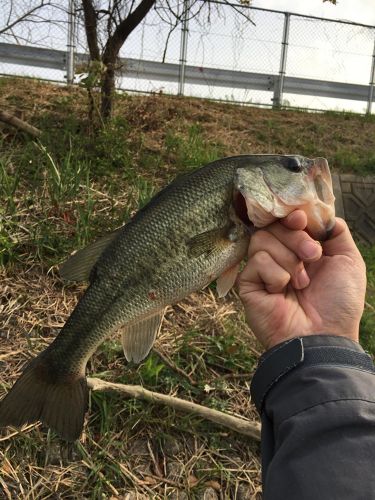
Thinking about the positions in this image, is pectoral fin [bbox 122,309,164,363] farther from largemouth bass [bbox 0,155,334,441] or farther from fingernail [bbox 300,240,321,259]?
fingernail [bbox 300,240,321,259]

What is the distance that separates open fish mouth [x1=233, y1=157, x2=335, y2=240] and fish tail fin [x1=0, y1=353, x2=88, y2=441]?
3.32ft

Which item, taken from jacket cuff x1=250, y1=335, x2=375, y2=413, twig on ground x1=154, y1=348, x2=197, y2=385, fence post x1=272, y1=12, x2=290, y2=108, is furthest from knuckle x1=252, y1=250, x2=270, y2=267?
fence post x1=272, y1=12, x2=290, y2=108

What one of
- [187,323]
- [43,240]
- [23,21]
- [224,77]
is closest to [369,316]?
[187,323]

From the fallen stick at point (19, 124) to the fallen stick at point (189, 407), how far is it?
3167mm

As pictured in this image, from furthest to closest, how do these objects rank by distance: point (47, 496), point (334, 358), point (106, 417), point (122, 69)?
point (122, 69)
point (106, 417)
point (47, 496)
point (334, 358)

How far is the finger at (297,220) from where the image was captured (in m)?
1.87

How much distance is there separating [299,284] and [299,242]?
0.20 m

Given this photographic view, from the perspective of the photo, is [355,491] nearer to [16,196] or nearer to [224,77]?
[16,196]

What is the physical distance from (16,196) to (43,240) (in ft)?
2.23

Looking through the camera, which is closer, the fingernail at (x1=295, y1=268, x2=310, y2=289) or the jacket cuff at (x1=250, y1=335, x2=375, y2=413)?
the jacket cuff at (x1=250, y1=335, x2=375, y2=413)

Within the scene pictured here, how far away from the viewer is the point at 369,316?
443 centimetres

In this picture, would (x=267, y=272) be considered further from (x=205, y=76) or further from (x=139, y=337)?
(x=205, y=76)

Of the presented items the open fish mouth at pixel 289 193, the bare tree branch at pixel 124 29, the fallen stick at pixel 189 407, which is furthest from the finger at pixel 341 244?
the bare tree branch at pixel 124 29

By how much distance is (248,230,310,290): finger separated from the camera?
1890 mm
